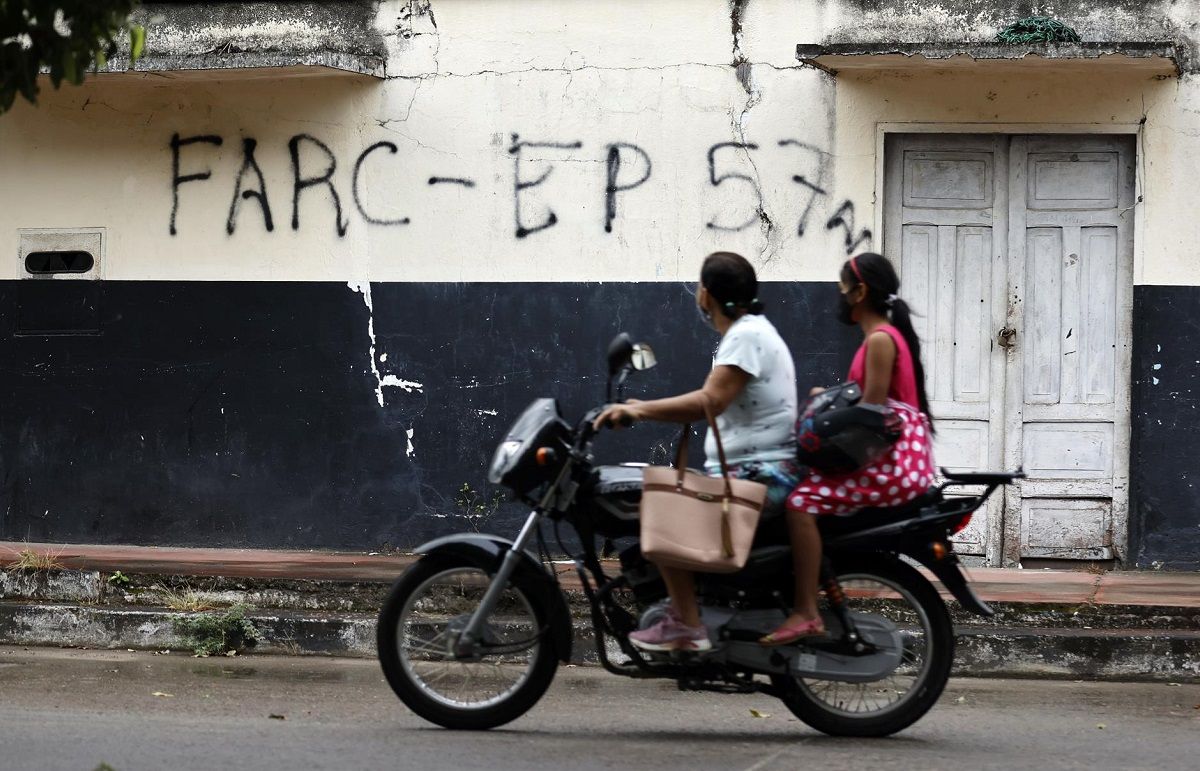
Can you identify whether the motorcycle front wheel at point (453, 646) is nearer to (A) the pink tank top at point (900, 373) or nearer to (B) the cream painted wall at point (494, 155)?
(A) the pink tank top at point (900, 373)

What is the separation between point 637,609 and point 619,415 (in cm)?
75

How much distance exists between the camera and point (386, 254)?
31.6 feet

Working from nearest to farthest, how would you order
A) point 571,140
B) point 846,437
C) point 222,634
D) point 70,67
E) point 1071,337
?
point 70,67, point 846,437, point 222,634, point 1071,337, point 571,140

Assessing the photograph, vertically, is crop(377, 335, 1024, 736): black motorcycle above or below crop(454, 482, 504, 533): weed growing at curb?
above

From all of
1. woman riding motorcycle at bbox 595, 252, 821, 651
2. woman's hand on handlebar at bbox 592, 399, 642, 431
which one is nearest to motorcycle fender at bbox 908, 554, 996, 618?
woman riding motorcycle at bbox 595, 252, 821, 651

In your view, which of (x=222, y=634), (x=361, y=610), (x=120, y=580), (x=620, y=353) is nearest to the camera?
(x=620, y=353)

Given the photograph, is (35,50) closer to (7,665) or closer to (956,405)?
(7,665)

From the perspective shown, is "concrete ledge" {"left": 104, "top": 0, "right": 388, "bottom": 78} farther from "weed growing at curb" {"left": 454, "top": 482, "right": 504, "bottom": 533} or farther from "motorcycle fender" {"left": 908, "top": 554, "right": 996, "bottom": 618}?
"motorcycle fender" {"left": 908, "top": 554, "right": 996, "bottom": 618}

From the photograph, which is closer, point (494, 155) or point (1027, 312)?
point (1027, 312)

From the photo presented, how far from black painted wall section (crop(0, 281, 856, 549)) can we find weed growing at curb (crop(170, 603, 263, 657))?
196cm

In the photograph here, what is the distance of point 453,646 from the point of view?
5473mm

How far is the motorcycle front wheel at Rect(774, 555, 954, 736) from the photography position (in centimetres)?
552

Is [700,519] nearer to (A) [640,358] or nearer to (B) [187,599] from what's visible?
(A) [640,358]

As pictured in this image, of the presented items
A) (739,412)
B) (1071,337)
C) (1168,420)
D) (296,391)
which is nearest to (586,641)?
(739,412)
